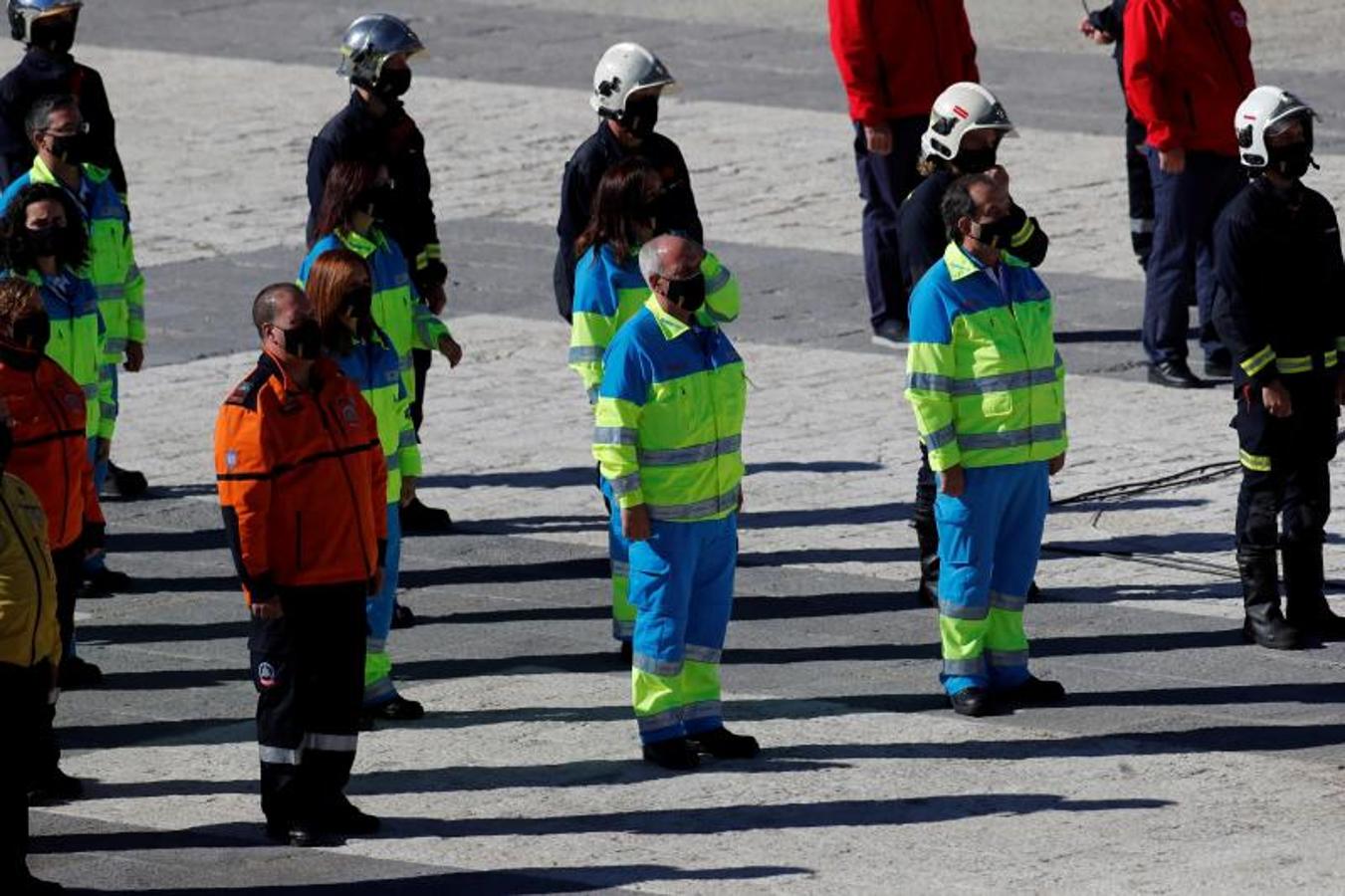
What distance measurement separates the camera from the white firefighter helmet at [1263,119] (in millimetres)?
11609

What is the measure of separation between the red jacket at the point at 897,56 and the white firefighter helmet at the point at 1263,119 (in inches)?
200

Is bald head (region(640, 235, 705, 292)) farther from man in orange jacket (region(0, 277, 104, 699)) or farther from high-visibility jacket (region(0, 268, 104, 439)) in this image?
high-visibility jacket (region(0, 268, 104, 439))

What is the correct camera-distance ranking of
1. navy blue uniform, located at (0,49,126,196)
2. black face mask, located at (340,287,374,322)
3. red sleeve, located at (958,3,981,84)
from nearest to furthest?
black face mask, located at (340,287,374,322) < navy blue uniform, located at (0,49,126,196) < red sleeve, located at (958,3,981,84)

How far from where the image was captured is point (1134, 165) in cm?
1784

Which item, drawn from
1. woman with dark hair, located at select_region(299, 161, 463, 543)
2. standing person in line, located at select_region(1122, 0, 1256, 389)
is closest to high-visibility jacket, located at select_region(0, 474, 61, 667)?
woman with dark hair, located at select_region(299, 161, 463, 543)

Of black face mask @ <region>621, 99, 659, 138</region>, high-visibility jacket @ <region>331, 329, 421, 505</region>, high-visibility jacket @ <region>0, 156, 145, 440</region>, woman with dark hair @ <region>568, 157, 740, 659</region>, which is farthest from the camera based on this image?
high-visibility jacket @ <region>0, 156, 145, 440</region>

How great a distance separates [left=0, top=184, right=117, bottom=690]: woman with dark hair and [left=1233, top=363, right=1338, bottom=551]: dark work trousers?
13.8 ft

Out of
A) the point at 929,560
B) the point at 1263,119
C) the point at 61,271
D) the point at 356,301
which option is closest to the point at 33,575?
the point at 356,301

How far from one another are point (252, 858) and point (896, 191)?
830cm

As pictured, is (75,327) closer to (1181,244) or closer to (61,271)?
(61,271)

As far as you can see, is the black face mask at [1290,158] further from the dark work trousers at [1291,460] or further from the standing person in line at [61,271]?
the standing person in line at [61,271]

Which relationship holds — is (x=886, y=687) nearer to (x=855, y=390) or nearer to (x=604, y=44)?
(x=855, y=390)

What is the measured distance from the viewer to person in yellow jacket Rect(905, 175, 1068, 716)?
35.5 feet

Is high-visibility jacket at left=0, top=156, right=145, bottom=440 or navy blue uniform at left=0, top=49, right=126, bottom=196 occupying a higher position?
navy blue uniform at left=0, top=49, right=126, bottom=196
